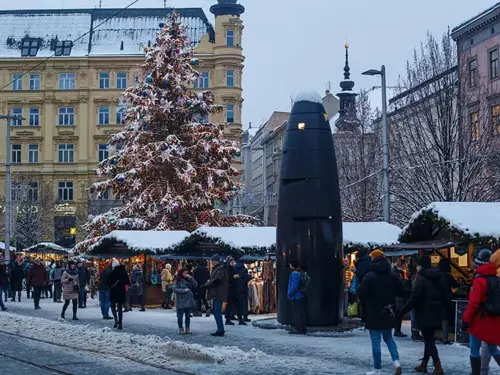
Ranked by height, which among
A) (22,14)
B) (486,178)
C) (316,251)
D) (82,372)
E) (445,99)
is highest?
(22,14)

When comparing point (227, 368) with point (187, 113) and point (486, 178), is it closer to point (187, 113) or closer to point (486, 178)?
point (486, 178)

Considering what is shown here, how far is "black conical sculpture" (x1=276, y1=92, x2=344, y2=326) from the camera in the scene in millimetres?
21297

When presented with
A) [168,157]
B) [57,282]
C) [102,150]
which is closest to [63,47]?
[102,150]

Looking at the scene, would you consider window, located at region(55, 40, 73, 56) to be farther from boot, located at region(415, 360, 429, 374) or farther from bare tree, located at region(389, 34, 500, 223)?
boot, located at region(415, 360, 429, 374)

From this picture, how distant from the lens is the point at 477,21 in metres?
47.6

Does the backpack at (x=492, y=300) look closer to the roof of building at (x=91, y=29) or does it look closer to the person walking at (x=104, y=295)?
the person walking at (x=104, y=295)

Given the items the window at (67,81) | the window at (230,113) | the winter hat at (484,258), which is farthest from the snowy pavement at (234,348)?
the window at (67,81)

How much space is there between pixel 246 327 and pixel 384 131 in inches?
435

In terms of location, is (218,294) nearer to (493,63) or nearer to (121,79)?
(493,63)

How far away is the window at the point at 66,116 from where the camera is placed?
7925cm

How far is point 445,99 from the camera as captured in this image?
1339 inches

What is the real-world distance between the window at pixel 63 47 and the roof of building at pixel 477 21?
132 ft

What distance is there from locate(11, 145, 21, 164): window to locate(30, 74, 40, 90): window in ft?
16.8

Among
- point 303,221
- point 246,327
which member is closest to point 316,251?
→ point 303,221
